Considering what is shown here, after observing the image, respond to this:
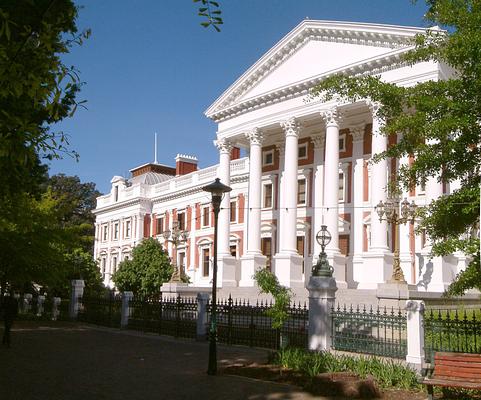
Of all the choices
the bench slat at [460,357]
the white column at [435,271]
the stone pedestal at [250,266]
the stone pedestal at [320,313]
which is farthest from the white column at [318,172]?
the bench slat at [460,357]

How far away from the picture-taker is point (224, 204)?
3934 cm

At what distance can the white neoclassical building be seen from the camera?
98.2ft

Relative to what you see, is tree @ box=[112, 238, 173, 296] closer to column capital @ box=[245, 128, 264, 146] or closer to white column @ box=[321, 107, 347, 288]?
column capital @ box=[245, 128, 264, 146]

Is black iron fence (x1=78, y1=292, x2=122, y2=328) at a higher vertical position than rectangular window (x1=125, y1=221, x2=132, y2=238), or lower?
lower

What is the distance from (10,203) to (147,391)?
20.3 ft

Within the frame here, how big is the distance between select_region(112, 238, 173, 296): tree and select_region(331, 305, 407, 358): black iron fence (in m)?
26.4

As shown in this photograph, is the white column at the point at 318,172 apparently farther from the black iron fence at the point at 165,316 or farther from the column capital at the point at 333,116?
the black iron fence at the point at 165,316

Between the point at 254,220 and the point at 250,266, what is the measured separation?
111 inches

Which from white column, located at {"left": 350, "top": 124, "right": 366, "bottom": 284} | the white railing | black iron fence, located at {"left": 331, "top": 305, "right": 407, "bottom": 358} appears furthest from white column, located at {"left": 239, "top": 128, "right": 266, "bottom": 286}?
black iron fence, located at {"left": 331, "top": 305, "right": 407, "bottom": 358}

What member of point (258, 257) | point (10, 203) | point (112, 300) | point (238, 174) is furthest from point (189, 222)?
point (10, 203)

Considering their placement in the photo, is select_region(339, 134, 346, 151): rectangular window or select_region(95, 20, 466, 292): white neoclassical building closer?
select_region(95, 20, 466, 292): white neoclassical building

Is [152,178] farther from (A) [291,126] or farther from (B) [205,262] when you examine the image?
(A) [291,126]

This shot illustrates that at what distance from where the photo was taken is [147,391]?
10727mm

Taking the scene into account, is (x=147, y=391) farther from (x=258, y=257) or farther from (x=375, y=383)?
(x=258, y=257)
